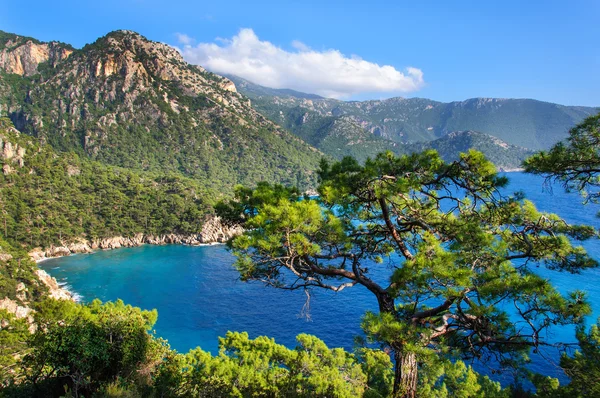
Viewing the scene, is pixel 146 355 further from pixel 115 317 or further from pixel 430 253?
pixel 430 253

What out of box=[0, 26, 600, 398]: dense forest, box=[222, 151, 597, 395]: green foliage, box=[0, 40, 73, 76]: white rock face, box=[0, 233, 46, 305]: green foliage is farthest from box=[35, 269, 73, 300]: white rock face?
box=[0, 40, 73, 76]: white rock face

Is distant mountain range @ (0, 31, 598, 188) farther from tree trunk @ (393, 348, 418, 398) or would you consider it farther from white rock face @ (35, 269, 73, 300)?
tree trunk @ (393, 348, 418, 398)

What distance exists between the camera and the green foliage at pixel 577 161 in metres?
3.95

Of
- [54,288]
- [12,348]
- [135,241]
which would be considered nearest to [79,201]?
[135,241]

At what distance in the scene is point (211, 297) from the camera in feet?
105

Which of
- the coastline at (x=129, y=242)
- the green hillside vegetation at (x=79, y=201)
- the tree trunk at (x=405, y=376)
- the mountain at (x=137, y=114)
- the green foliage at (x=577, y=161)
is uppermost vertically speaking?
the mountain at (x=137, y=114)

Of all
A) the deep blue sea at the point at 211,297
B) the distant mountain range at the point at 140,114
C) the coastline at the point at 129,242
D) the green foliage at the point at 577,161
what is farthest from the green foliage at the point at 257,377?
the distant mountain range at the point at 140,114

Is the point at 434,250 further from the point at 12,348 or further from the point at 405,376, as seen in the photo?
the point at 12,348

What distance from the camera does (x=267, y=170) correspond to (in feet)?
317

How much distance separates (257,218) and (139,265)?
139ft

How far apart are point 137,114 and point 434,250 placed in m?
105

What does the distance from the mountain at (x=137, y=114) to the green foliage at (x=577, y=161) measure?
7355 centimetres

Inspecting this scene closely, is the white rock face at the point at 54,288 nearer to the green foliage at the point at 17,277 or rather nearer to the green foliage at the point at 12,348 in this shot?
the green foliage at the point at 17,277

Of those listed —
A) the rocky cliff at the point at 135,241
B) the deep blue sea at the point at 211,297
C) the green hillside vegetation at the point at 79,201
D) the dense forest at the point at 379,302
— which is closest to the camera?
the dense forest at the point at 379,302
